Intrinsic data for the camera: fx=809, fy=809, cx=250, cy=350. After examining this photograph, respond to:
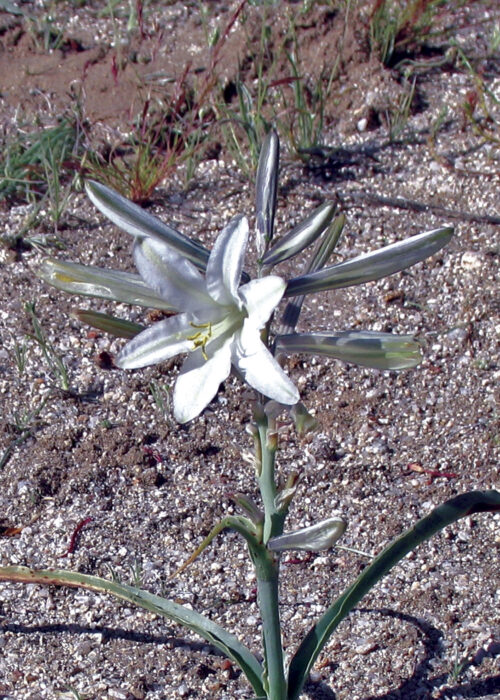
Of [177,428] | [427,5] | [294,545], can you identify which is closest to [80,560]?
[177,428]

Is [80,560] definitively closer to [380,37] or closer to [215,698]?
[215,698]

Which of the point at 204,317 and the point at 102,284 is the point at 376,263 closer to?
the point at 204,317

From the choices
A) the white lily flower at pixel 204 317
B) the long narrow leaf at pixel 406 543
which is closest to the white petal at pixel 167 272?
the white lily flower at pixel 204 317

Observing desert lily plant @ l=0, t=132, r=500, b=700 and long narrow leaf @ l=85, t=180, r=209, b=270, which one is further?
long narrow leaf @ l=85, t=180, r=209, b=270

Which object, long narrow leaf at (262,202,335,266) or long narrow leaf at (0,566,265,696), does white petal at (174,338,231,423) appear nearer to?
long narrow leaf at (262,202,335,266)

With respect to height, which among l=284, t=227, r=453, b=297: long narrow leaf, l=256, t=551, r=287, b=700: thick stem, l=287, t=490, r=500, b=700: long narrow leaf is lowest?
l=256, t=551, r=287, b=700: thick stem

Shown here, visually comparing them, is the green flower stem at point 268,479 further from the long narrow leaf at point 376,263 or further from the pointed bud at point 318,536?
the long narrow leaf at point 376,263

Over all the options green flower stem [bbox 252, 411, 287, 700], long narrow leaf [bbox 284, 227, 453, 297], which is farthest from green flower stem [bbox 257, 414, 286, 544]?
long narrow leaf [bbox 284, 227, 453, 297]
